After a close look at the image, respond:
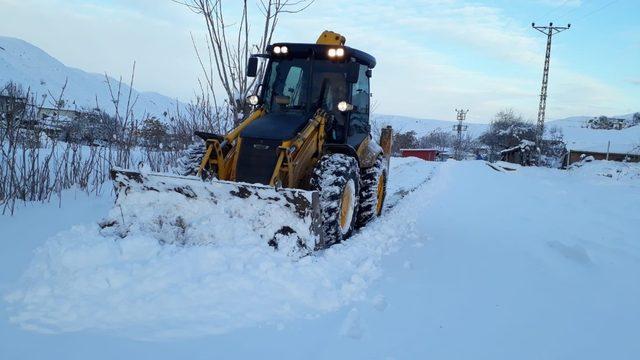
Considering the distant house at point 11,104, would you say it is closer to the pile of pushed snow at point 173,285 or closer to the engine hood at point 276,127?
the pile of pushed snow at point 173,285

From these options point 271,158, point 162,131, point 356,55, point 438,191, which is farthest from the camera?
point 438,191

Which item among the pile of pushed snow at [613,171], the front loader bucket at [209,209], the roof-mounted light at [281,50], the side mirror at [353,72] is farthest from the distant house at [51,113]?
the pile of pushed snow at [613,171]

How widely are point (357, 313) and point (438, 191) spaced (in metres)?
9.32

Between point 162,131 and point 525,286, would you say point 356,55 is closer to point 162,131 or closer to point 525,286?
point 525,286

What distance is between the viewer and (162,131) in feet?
30.1

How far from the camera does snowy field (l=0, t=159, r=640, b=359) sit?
3.01m

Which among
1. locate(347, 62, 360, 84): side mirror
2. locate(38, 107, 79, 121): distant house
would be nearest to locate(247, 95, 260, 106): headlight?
locate(347, 62, 360, 84): side mirror

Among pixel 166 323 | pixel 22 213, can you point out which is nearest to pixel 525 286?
pixel 166 323

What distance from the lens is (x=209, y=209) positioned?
4578 millimetres

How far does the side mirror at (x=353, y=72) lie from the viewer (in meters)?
5.98

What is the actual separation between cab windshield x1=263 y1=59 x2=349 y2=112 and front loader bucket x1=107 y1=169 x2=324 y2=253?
198 centimetres

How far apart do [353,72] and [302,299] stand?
Result: 324 centimetres

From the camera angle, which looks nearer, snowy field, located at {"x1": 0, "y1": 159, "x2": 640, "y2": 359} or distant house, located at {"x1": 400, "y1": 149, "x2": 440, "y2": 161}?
snowy field, located at {"x1": 0, "y1": 159, "x2": 640, "y2": 359}

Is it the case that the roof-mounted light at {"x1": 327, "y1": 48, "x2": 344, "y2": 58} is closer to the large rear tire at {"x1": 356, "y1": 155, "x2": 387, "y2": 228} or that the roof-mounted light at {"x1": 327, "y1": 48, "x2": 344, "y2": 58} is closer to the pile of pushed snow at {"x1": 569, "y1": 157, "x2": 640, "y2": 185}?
the large rear tire at {"x1": 356, "y1": 155, "x2": 387, "y2": 228}
